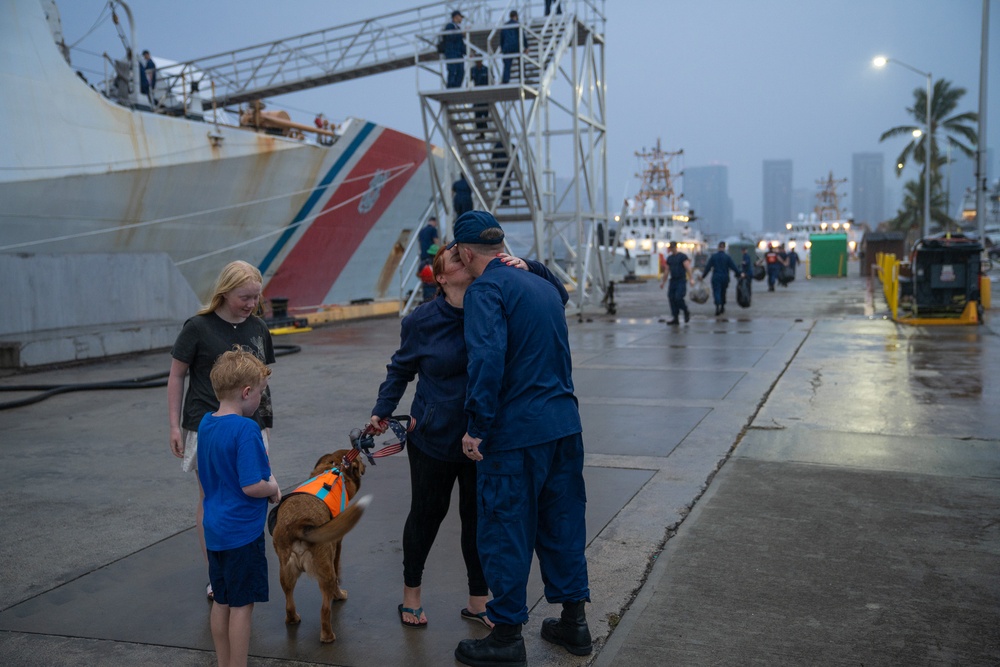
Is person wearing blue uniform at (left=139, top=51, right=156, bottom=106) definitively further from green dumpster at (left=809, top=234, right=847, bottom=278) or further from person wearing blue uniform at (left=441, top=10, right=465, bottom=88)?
green dumpster at (left=809, top=234, right=847, bottom=278)

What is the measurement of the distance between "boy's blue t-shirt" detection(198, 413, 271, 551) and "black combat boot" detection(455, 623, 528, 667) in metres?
0.95

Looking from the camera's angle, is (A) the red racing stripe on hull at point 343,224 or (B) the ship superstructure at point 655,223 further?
(B) the ship superstructure at point 655,223

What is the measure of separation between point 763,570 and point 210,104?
20.4m

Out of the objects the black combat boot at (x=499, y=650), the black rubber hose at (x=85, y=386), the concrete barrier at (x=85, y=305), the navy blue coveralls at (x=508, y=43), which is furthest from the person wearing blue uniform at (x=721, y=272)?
the black combat boot at (x=499, y=650)

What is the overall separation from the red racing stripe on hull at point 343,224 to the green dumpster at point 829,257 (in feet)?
86.5

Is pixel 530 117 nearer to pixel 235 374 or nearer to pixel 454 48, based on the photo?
pixel 454 48

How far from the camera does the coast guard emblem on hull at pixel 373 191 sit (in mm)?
22438

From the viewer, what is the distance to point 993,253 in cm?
6581

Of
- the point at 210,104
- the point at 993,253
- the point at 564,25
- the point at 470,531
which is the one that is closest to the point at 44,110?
the point at 210,104

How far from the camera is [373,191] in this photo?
22672mm

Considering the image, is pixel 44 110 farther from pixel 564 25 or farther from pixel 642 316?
pixel 642 316

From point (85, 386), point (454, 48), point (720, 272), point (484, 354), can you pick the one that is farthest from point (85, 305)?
point (720, 272)

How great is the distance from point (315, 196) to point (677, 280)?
9342 millimetres

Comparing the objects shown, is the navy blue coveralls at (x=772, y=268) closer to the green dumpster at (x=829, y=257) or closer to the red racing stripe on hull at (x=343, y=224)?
the green dumpster at (x=829, y=257)
